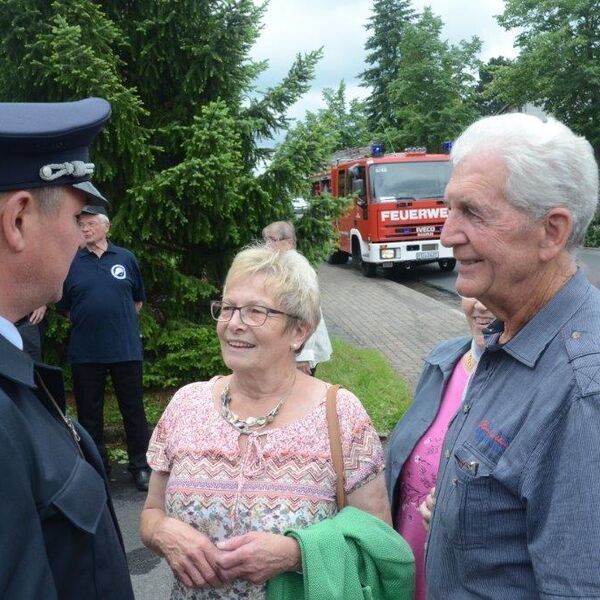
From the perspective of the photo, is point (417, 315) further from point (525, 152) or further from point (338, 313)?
point (525, 152)

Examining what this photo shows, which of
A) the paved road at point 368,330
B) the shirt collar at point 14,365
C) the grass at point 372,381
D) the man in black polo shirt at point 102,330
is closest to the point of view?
the shirt collar at point 14,365

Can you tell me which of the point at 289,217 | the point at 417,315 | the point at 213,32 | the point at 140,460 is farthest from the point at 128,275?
the point at 417,315

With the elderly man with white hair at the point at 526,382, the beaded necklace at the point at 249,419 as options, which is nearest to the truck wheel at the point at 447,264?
the beaded necklace at the point at 249,419

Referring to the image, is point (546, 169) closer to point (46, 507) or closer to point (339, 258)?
point (46, 507)

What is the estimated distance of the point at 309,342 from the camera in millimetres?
4715

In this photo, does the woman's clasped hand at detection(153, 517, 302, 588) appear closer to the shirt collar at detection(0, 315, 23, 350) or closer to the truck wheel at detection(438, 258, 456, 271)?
the shirt collar at detection(0, 315, 23, 350)

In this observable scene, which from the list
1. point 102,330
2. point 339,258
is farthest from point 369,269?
point 102,330

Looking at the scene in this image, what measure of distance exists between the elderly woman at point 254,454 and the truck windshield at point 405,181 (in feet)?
42.2

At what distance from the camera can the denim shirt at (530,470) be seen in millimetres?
1297

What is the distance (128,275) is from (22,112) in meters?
3.65

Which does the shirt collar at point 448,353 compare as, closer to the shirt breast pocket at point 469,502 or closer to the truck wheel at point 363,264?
the shirt breast pocket at point 469,502

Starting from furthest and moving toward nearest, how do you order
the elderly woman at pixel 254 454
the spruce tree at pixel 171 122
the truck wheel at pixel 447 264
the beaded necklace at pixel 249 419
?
the truck wheel at pixel 447 264, the spruce tree at pixel 171 122, the beaded necklace at pixel 249 419, the elderly woman at pixel 254 454

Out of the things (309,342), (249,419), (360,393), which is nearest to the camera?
(249,419)

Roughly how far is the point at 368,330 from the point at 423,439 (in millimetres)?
8079
